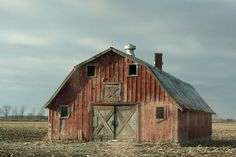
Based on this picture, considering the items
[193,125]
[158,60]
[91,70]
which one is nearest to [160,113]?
[91,70]

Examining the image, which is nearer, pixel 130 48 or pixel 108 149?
pixel 108 149

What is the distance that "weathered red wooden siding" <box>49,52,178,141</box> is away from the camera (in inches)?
1257

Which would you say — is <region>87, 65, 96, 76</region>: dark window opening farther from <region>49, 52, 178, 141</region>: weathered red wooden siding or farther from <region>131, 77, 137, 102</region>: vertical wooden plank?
<region>131, 77, 137, 102</region>: vertical wooden plank

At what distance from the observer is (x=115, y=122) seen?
3303 cm

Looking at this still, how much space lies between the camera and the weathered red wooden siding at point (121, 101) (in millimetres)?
31938

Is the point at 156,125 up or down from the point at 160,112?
down

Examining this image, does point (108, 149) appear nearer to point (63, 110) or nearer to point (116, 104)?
point (116, 104)

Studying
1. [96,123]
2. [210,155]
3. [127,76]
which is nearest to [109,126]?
[96,123]

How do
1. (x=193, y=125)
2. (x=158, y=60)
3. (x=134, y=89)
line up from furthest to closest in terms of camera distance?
(x=158, y=60), (x=193, y=125), (x=134, y=89)

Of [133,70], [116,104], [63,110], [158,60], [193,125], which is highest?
[158,60]

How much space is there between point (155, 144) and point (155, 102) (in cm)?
271

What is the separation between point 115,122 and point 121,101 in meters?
1.37

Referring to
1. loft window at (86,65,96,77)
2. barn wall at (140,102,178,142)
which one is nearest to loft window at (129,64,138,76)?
barn wall at (140,102,178,142)

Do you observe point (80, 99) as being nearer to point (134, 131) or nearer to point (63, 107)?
point (63, 107)
